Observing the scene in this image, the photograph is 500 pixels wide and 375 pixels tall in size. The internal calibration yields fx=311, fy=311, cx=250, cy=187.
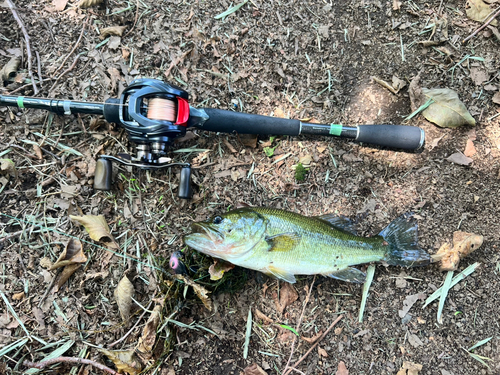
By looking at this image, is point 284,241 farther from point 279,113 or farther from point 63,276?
point 63,276

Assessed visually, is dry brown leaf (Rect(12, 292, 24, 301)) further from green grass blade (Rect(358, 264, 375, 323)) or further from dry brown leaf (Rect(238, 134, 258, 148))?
green grass blade (Rect(358, 264, 375, 323))

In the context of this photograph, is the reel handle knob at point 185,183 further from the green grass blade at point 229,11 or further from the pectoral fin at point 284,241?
the green grass blade at point 229,11

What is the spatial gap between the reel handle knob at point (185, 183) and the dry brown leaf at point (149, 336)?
4.14ft

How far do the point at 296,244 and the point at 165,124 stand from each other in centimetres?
179

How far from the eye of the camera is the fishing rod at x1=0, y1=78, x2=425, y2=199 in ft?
9.78

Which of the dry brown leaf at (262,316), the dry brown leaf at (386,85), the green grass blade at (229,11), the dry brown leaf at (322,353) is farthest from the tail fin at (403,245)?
the green grass blade at (229,11)

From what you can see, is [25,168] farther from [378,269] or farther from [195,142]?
[378,269]

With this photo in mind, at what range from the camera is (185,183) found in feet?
11.2

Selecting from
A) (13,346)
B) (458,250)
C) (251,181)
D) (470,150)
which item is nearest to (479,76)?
(470,150)

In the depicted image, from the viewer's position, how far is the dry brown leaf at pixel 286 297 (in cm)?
363

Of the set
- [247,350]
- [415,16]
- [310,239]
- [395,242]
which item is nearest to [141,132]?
[310,239]

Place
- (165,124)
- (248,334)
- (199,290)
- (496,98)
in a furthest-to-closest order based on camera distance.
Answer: (496,98), (248,334), (199,290), (165,124)

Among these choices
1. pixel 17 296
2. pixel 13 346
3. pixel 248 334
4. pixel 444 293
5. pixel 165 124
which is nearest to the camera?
pixel 165 124

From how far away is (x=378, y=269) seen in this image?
375cm
